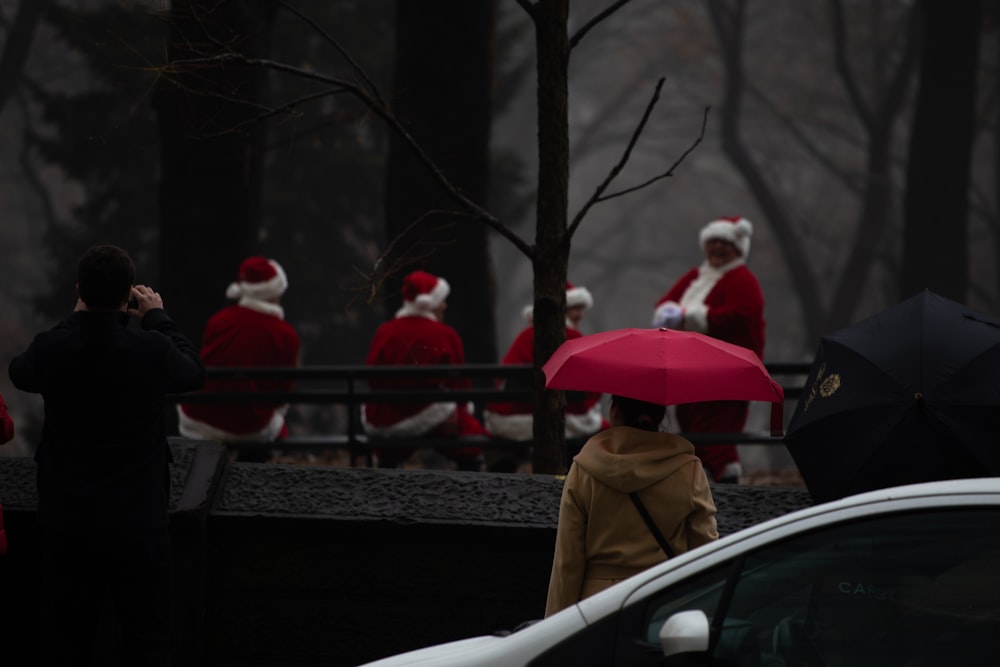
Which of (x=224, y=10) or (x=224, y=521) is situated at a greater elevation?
(x=224, y=10)

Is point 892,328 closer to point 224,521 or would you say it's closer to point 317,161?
point 224,521

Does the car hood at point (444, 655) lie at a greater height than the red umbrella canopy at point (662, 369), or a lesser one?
lesser

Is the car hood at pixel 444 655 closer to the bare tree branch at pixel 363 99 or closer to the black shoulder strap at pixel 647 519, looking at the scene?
the black shoulder strap at pixel 647 519

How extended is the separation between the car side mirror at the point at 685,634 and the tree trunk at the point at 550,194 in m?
3.74

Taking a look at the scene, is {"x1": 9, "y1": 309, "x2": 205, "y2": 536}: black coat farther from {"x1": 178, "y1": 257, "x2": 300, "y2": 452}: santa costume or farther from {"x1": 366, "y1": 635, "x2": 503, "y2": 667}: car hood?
{"x1": 178, "y1": 257, "x2": 300, "y2": 452}: santa costume

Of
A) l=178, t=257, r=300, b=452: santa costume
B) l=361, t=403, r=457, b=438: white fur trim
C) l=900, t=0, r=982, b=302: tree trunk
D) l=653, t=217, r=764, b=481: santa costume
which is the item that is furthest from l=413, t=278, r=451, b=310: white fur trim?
l=900, t=0, r=982, b=302: tree trunk

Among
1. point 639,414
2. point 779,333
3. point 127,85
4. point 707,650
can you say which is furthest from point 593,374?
point 779,333

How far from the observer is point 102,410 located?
5258mm

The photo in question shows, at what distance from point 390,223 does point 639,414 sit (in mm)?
8949

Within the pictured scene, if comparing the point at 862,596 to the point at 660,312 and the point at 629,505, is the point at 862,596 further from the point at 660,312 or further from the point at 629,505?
the point at 660,312

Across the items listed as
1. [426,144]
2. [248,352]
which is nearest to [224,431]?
[248,352]

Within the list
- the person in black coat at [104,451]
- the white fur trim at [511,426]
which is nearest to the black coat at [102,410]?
the person in black coat at [104,451]

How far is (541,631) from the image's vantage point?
158 inches

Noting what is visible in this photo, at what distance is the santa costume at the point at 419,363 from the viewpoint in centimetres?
1134
